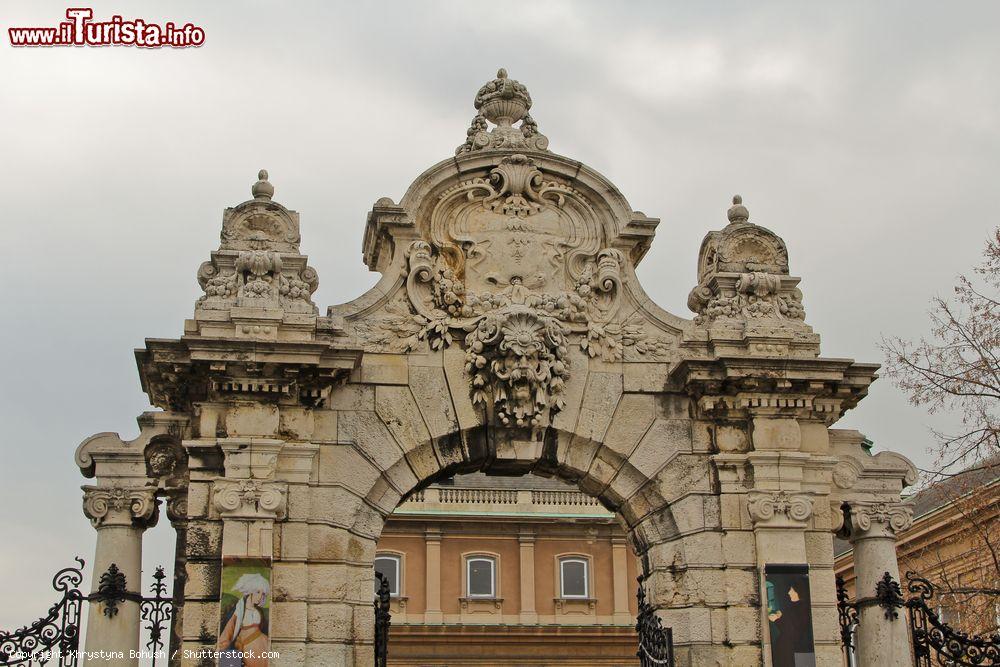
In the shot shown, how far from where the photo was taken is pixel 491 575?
30.3m

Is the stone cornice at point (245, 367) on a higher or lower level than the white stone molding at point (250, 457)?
higher

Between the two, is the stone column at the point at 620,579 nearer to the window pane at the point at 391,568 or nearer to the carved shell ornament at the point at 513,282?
the window pane at the point at 391,568

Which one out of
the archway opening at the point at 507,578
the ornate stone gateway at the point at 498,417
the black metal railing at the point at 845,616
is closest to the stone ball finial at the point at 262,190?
the ornate stone gateway at the point at 498,417

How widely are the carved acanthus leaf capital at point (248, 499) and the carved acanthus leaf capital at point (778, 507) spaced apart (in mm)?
4538

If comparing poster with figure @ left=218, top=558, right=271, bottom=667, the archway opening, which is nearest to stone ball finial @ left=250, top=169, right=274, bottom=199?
poster with figure @ left=218, top=558, right=271, bottom=667

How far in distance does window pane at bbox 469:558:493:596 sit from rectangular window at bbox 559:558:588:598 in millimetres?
1627

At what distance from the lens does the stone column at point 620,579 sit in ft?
98.8

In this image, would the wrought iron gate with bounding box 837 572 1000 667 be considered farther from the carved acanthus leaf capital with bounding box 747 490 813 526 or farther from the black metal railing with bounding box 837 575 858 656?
the carved acanthus leaf capital with bounding box 747 490 813 526

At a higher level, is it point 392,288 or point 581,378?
point 392,288

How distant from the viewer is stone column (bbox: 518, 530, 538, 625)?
2981cm

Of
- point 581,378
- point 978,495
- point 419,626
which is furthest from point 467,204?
point 419,626

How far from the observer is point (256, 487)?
1228 centimetres

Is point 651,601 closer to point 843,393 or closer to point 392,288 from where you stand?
point 843,393

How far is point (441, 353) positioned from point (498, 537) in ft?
→ 58.2
